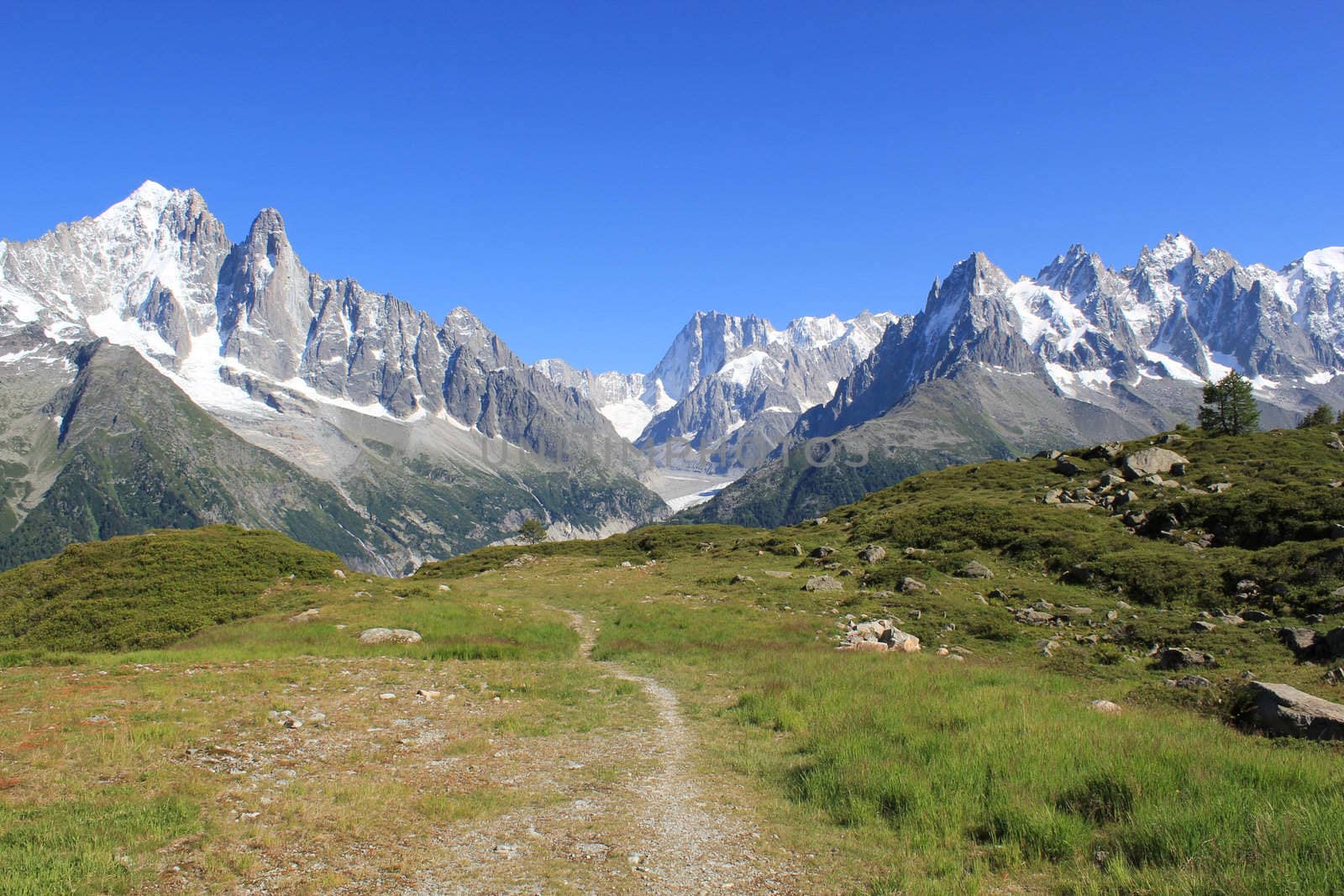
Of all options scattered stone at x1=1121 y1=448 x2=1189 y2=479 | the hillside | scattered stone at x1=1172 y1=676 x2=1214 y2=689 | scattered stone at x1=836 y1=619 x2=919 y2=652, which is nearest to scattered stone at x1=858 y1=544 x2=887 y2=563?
the hillside

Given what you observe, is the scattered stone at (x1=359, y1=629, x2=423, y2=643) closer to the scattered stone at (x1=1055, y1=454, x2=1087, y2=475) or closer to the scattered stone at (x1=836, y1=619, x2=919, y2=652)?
the scattered stone at (x1=836, y1=619, x2=919, y2=652)

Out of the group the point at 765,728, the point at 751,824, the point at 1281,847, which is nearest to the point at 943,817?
the point at 751,824

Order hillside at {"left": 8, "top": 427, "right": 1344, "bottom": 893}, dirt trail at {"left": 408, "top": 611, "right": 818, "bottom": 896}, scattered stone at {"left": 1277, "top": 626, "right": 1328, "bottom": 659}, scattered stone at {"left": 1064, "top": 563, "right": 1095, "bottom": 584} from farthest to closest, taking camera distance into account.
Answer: scattered stone at {"left": 1064, "top": 563, "right": 1095, "bottom": 584} → scattered stone at {"left": 1277, "top": 626, "right": 1328, "bottom": 659} → hillside at {"left": 8, "top": 427, "right": 1344, "bottom": 893} → dirt trail at {"left": 408, "top": 611, "right": 818, "bottom": 896}

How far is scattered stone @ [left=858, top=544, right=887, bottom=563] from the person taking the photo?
46.5 m

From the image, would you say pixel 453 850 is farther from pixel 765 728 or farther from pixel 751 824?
pixel 765 728

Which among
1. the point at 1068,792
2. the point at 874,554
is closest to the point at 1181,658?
the point at 1068,792

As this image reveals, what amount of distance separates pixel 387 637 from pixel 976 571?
98.8 ft

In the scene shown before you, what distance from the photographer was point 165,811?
1090 centimetres

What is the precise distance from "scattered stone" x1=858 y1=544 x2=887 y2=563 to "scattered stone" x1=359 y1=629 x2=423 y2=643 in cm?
2908

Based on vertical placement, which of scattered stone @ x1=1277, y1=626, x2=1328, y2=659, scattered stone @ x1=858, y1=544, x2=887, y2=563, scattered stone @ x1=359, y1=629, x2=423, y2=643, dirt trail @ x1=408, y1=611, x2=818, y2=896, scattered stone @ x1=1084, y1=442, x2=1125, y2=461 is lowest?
scattered stone @ x1=359, y1=629, x2=423, y2=643

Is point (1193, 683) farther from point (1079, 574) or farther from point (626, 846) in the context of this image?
point (1079, 574)

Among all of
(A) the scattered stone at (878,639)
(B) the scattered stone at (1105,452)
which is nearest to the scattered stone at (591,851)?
→ (A) the scattered stone at (878,639)

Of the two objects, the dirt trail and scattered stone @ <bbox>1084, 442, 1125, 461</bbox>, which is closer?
the dirt trail

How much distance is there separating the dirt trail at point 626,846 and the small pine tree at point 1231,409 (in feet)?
327
